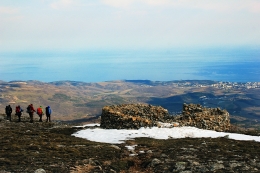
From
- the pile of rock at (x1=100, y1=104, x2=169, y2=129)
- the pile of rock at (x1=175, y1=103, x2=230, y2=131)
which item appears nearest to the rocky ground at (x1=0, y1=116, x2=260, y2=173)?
the pile of rock at (x1=100, y1=104, x2=169, y2=129)

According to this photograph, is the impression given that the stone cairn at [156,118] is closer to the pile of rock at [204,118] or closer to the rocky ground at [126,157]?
the pile of rock at [204,118]

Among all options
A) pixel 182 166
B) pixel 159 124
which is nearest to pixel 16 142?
pixel 182 166

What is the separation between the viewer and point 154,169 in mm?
15508

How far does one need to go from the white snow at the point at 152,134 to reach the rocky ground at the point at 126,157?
4001mm

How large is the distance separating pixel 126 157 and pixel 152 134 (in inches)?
377

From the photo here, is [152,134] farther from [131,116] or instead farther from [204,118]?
[204,118]

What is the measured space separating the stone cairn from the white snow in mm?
1536

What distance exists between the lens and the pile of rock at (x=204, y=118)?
31703 millimetres

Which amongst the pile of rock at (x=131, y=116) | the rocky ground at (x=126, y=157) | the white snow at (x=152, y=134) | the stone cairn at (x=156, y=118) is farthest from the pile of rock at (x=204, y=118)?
the rocky ground at (x=126, y=157)

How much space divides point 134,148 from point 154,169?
5496mm

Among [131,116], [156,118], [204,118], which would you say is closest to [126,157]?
[131,116]

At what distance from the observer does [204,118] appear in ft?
107

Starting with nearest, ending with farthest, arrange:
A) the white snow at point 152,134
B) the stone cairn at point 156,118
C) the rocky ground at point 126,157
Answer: the rocky ground at point 126,157 < the white snow at point 152,134 < the stone cairn at point 156,118

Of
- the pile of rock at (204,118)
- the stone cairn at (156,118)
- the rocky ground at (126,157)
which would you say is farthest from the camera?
the pile of rock at (204,118)
